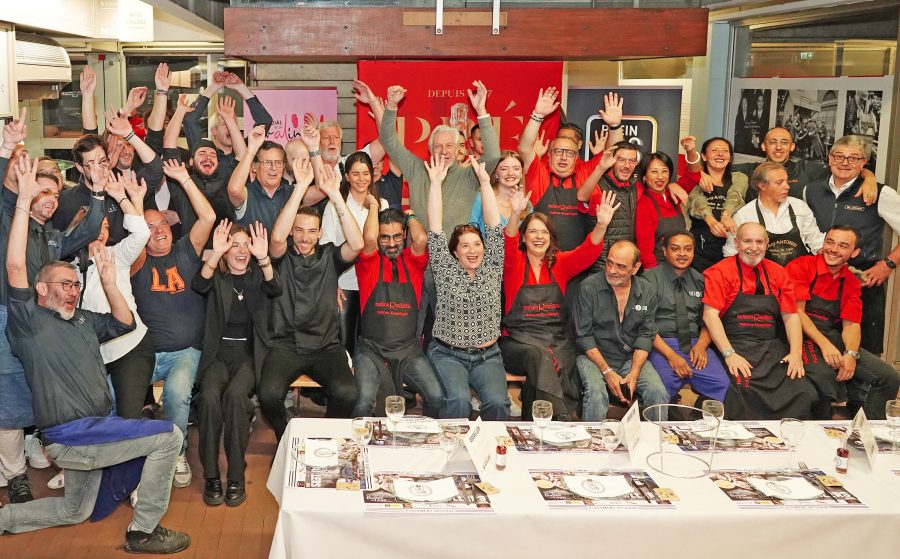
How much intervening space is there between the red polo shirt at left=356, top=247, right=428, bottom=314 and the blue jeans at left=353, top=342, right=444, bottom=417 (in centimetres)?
30

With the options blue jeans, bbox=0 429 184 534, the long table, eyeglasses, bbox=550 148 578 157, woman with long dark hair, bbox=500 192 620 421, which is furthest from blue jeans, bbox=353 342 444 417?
the long table

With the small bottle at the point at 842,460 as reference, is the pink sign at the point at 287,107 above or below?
above

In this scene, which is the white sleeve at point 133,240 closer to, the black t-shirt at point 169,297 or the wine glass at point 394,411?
the black t-shirt at point 169,297

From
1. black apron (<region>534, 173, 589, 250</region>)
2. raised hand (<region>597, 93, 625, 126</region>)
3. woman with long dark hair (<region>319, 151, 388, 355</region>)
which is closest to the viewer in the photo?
woman with long dark hair (<region>319, 151, 388, 355</region>)

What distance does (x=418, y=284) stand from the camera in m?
4.95

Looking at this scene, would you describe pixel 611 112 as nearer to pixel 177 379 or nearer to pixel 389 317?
pixel 389 317

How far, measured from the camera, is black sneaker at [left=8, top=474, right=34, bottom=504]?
4402 millimetres

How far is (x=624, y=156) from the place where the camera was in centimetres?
549

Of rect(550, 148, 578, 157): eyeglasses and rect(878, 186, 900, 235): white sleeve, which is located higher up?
rect(550, 148, 578, 157): eyeglasses

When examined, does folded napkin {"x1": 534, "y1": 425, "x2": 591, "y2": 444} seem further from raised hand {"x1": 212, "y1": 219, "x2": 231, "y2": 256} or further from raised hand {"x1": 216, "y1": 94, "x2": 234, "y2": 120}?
raised hand {"x1": 216, "y1": 94, "x2": 234, "y2": 120}

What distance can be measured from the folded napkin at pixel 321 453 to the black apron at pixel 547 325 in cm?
183

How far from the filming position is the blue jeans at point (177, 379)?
4535 millimetres

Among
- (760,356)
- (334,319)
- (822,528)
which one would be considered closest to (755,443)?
(822,528)

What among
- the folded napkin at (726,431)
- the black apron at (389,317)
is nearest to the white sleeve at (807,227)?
the folded napkin at (726,431)
